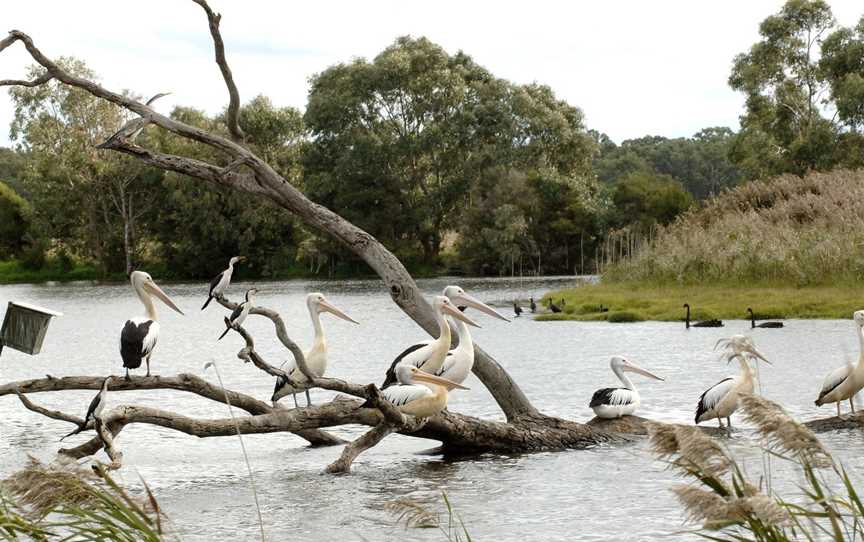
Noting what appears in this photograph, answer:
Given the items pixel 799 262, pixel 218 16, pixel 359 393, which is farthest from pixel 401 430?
pixel 799 262

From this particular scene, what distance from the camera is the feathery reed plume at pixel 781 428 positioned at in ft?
9.18

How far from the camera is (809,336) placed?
22.0 m

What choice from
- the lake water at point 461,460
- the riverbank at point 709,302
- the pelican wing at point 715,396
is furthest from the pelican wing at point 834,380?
the riverbank at point 709,302

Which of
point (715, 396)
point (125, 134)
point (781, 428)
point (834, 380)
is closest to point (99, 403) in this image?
point (125, 134)

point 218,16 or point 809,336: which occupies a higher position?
point 218,16

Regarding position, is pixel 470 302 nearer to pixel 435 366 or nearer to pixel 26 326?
pixel 435 366

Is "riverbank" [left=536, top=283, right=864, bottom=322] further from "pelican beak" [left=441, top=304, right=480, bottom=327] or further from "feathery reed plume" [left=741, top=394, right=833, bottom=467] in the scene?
"feathery reed plume" [left=741, top=394, right=833, bottom=467]

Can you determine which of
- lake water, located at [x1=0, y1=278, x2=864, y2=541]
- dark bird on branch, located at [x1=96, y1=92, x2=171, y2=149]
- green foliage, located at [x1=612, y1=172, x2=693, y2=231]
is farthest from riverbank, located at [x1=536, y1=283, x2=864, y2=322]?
green foliage, located at [x1=612, y1=172, x2=693, y2=231]

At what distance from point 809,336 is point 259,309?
15.2m

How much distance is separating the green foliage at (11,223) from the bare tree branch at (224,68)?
68.6 metres

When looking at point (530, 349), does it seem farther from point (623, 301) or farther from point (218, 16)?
point (218, 16)

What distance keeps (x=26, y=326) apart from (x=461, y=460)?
3.99m

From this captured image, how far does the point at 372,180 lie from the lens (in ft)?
216

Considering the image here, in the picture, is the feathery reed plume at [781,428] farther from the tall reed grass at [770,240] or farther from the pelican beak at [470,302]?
the tall reed grass at [770,240]
